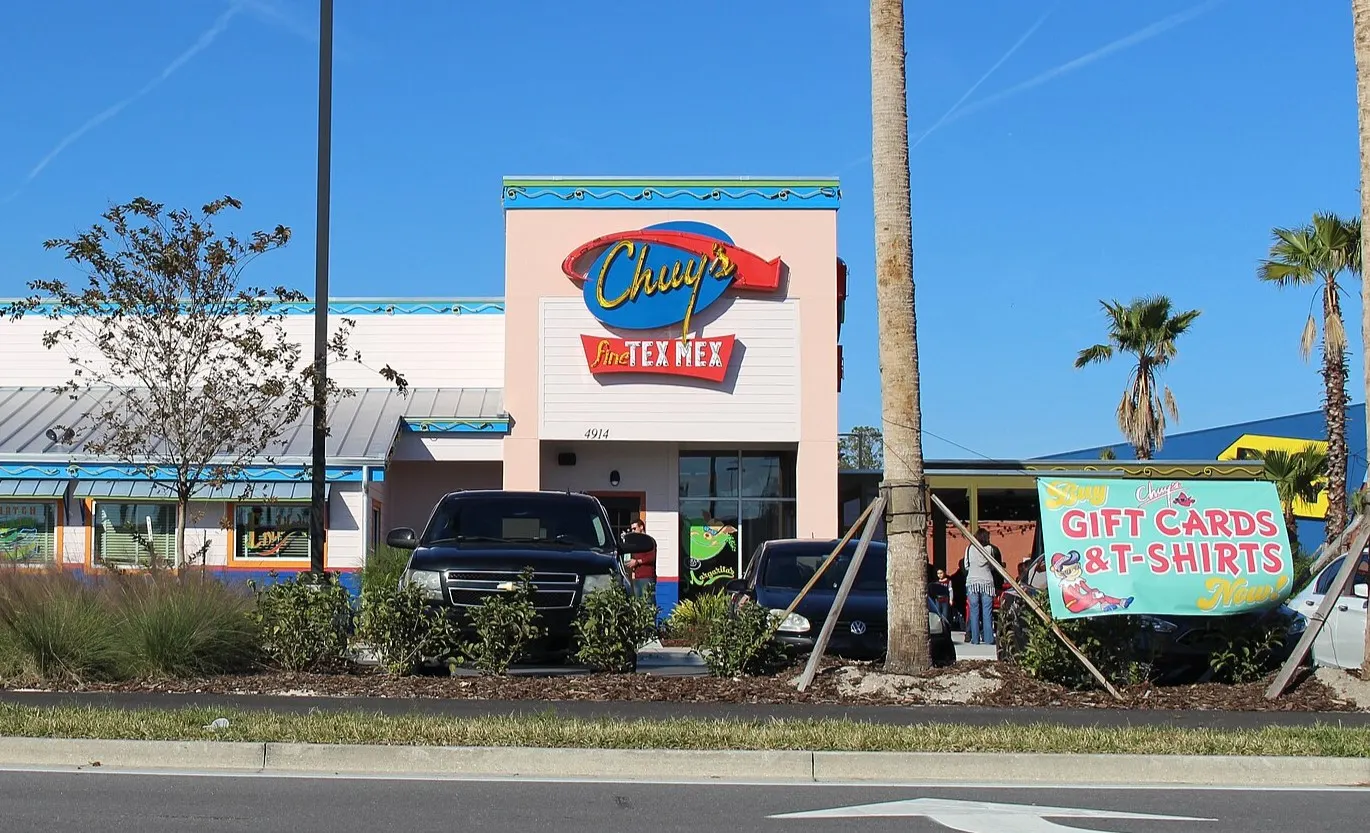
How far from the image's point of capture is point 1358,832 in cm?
717

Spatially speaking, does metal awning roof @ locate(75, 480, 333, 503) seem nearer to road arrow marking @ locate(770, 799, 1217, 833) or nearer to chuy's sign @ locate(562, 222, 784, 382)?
chuy's sign @ locate(562, 222, 784, 382)

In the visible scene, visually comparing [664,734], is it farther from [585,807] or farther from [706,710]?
[706,710]

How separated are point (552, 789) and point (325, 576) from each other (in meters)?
6.33

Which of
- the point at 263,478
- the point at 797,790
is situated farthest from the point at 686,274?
the point at 797,790

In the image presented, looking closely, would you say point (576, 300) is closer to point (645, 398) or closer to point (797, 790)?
point (645, 398)

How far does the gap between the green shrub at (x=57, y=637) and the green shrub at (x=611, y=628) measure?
386 centimetres

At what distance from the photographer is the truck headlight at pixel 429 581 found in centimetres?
1318

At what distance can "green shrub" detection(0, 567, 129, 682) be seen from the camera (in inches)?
472

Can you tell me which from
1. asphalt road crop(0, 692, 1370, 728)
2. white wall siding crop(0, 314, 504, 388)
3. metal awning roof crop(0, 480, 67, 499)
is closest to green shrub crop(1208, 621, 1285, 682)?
asphalt road crop(0, 692, 1370, 728)

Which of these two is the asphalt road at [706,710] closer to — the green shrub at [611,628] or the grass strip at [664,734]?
the grass strip at [664,734]

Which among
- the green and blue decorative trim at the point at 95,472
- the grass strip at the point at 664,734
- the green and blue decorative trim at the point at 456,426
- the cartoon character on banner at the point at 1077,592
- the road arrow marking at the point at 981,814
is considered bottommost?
the road arrow marking at the point at 981,814

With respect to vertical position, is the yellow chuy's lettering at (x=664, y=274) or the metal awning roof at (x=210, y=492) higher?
the yellow chuy's lettering at (x=664, y=274)

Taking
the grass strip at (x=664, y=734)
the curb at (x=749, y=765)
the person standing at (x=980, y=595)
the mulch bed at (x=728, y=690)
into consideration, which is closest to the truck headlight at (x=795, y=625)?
the mulch bed at (x=728, y=690)

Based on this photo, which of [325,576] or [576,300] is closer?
[325,576]
